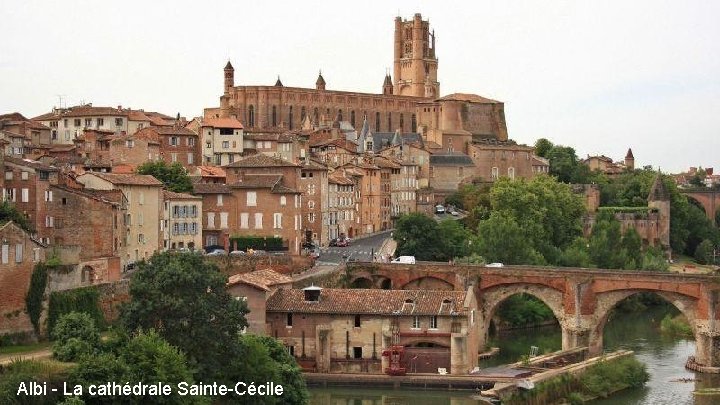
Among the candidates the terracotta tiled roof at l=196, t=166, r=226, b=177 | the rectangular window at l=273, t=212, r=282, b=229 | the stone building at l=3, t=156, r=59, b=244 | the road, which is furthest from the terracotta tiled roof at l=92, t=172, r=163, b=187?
the terracotta tiled roof at l=196, t=166, r=226, b=177

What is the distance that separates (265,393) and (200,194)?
29.5m

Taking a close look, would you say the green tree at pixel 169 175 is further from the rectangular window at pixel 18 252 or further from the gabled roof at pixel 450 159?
the gabled roof at pixel 450 159

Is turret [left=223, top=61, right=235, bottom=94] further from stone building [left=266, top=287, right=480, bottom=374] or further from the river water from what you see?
stone building [left=266, top=287, right=480, bottom=374]

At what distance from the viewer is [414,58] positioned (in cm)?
14412

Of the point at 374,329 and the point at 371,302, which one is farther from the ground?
the point at 371,302

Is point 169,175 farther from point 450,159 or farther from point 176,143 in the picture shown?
point 450,159

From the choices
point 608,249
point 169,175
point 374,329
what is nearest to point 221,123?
point 169,175

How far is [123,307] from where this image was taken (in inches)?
1693

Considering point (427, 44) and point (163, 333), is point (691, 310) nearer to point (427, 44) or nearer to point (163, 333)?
point (163, 333)

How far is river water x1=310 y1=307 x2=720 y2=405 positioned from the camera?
164 feet

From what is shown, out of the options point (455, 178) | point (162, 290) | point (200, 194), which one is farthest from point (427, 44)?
point (162, 290)

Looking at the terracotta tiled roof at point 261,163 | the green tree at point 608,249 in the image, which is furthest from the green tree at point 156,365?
the green tree at point 608,249

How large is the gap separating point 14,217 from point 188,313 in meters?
14.5

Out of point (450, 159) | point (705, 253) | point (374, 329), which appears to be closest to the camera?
point (374, 329)
